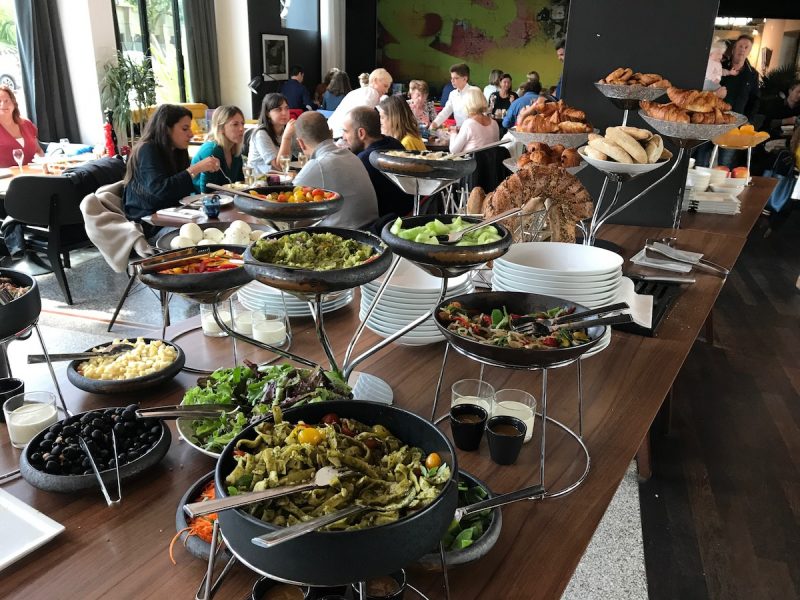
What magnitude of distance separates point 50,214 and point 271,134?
67.3 inches

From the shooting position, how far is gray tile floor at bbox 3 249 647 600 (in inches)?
70.3

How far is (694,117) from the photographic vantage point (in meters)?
2.06

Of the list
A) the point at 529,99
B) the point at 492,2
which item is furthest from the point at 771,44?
the point at 529,99

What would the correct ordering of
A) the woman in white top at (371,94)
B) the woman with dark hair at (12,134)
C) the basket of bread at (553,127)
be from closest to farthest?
the basket of bread at (553,127), the woman with dark hair at (12,134), the woman in white top at (371,94)

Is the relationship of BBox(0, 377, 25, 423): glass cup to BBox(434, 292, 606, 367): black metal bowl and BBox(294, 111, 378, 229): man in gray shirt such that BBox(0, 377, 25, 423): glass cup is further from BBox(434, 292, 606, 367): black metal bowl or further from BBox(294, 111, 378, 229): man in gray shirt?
BBox(294, 111, 378, 229): man in gray shirt

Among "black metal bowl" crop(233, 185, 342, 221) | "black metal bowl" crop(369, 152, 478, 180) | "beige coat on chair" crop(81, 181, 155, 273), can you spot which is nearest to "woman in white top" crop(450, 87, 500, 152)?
"beige coat on chair" crop(81, 181, 155, 273)

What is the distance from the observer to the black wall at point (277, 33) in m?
8.60

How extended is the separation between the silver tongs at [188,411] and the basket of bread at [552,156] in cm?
131

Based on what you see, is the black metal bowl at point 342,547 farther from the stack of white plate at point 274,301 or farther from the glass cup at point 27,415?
the stack of white plate at point 274,301

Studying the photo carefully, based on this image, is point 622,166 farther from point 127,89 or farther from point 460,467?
point 127,89

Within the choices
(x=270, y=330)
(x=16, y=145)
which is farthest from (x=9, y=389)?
(x=16, y=145)

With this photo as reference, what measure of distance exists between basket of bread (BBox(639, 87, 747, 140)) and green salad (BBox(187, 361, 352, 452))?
1.51 meters

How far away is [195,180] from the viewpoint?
12.7 ft

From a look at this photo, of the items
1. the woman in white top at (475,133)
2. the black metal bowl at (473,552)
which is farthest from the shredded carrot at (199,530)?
the woman in white top at (475,133)
